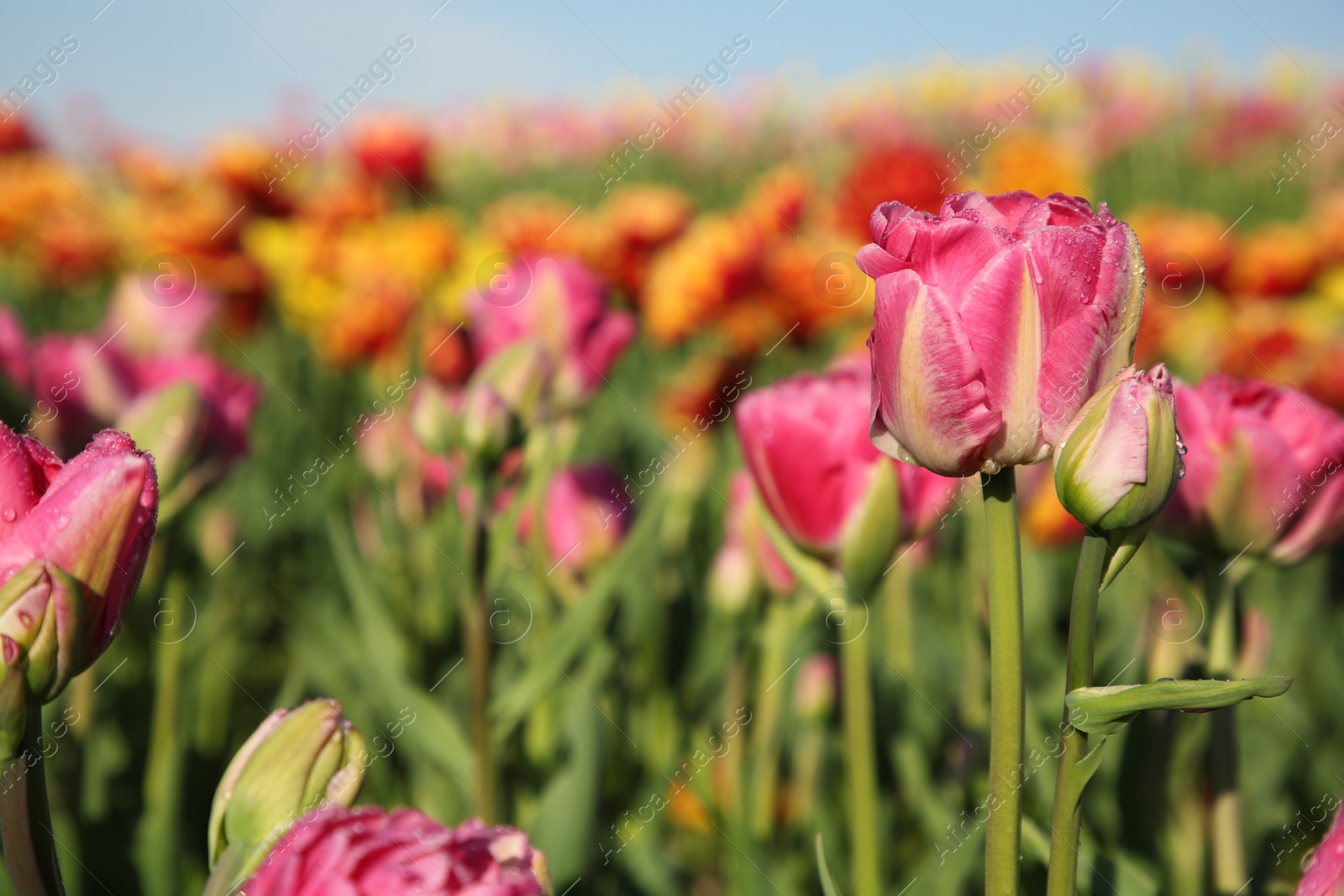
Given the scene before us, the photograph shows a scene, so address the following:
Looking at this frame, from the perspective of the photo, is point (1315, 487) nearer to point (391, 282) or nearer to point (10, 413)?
point (10, 413)

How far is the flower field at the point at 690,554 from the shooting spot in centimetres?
29

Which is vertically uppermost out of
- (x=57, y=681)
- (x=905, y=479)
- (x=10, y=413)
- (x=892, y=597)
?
(x=10, y=413)

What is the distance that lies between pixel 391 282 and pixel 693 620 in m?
0.82

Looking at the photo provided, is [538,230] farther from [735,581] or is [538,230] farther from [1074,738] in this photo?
[1074,738]

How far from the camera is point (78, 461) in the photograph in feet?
0.95

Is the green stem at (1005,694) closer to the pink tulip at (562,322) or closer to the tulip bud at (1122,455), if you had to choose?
the tulip bud at (1122,455)

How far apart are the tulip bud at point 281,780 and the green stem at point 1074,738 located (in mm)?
207

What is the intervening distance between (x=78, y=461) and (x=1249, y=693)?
0.30 metres

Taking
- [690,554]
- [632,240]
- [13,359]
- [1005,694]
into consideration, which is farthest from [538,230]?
[1005,694]

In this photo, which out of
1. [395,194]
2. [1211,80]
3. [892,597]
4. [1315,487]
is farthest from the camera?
[1211,80]

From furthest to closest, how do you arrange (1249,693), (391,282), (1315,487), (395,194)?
(395,194)
(391,282)
(1315,487)
(1249,693)

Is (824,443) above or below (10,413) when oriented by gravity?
below

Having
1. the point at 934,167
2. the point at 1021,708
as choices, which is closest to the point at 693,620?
the point at 1021,708

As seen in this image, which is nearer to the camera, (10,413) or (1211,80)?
(10,413)
